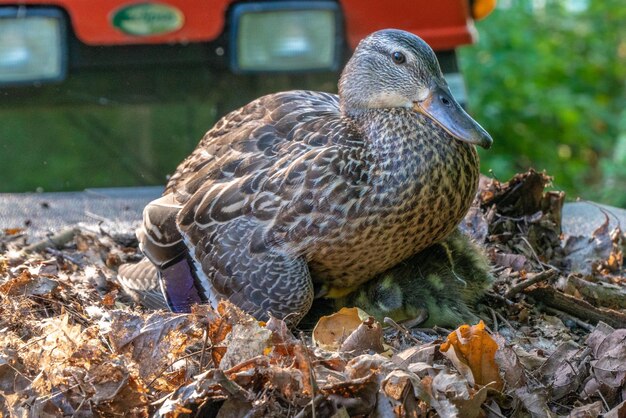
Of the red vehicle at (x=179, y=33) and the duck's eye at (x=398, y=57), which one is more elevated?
the duck's eye at (x=398, y=57)

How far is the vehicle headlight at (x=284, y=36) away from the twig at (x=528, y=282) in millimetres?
1693

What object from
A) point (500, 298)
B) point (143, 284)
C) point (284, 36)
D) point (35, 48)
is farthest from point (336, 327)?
point (35, 48)

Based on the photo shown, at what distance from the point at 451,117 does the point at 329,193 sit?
1.63ft

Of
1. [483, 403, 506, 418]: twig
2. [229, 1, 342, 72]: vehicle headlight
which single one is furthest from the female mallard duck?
[229, 1, 342, 72]: vehicle headlight

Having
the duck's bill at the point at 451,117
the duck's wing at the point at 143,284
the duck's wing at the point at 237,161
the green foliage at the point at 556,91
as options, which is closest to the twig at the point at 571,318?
the duck's bill at the point at 451,117

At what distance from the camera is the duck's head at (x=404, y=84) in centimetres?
414

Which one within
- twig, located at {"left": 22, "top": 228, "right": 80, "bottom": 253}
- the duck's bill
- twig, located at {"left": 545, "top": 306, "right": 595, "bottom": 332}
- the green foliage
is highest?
the duck's bill

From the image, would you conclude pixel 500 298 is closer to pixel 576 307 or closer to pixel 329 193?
pixel 576 307

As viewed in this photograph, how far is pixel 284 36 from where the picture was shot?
18.6 feet

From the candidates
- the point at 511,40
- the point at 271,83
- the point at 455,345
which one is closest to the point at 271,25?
the point at 271,83

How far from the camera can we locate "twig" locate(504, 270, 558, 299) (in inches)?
175

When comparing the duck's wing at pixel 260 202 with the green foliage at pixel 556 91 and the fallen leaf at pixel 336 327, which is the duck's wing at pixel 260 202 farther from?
the green foliage at pixel 556 91

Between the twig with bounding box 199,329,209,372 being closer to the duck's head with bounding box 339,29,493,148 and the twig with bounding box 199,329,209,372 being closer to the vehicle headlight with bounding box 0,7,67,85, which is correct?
the duck's head with bounding box 339,29,493,148

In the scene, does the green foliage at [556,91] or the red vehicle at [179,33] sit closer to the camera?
the red vehicle at [179,33]
